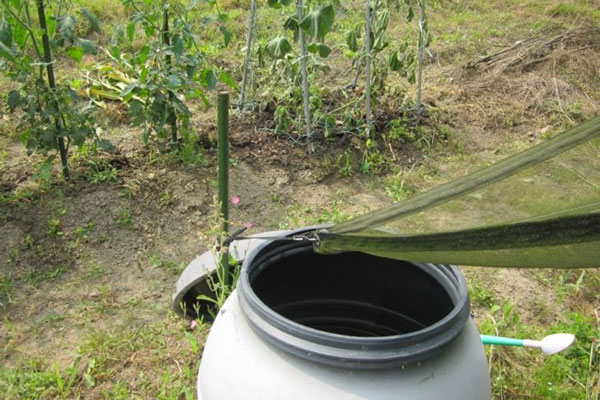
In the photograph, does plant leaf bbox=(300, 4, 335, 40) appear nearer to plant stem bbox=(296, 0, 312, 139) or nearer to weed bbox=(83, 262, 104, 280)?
plant stem bbox=(296, 0, 312, 139)

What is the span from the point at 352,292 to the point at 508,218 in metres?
0.69

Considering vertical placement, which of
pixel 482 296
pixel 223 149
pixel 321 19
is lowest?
pixel 482 296

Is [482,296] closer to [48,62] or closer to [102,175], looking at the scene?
[102,175]

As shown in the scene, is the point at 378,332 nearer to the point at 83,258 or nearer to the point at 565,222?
the point at 565,222

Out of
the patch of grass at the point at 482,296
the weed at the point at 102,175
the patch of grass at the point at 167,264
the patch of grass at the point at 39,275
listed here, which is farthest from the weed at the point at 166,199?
the patch of grass at the point at 482,296

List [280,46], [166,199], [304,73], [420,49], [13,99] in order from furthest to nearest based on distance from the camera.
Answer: [420,49] → [304,73] → [280,46] → [166,199] → [13,99]

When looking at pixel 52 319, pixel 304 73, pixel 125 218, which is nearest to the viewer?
pixel 52 319

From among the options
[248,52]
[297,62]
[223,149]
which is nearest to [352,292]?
[223,149]

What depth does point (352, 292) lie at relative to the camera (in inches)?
72.2

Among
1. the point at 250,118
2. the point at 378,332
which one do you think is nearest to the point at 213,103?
the point at 250,118

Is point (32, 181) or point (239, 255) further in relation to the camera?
point (32, 181)

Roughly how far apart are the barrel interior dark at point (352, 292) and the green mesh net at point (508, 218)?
0.89 ft

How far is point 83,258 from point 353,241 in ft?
6.34

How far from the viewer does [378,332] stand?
73.7 inches
